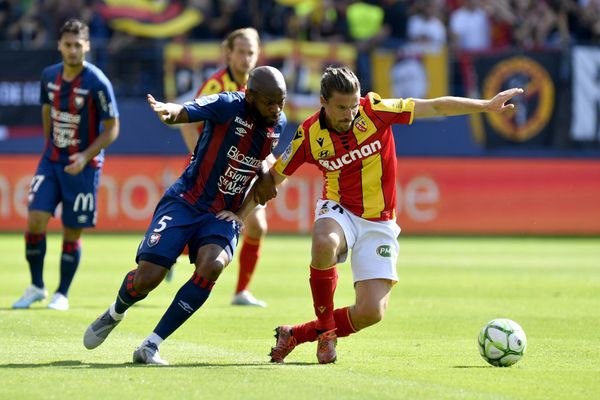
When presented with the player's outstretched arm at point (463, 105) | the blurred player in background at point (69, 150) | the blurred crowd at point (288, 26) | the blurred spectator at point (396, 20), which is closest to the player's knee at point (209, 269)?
the player's outstretched arm at point (463, 105)

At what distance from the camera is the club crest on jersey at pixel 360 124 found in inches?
323

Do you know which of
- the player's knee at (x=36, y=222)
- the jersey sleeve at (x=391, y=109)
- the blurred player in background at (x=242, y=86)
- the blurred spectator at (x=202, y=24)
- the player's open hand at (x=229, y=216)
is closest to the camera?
the jersey sleeve at (x=391, y=109)

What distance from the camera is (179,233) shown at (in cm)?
809

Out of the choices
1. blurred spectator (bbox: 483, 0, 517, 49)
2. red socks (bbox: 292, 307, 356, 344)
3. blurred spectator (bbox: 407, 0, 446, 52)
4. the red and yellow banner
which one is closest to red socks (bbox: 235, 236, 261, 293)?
red socks (bbox: 292, 307, 356, 344)

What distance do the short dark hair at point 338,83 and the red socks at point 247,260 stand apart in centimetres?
433

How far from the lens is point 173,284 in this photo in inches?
572

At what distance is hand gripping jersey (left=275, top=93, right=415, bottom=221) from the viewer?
820 cm

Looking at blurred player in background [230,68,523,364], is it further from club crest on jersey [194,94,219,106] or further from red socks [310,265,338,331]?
club crest on jersey [194,94,219,106]

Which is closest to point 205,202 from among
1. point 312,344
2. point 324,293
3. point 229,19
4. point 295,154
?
point 295,154

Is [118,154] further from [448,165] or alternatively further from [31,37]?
[448,165]

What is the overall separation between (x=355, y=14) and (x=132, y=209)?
606 centimetres

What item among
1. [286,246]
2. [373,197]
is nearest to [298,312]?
[373,197]

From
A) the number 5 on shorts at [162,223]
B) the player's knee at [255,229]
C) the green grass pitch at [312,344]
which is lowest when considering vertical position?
the green grass pitch at [312,344]

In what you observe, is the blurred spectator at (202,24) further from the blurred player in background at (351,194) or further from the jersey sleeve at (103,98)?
the blurred player in background at (351,194)
